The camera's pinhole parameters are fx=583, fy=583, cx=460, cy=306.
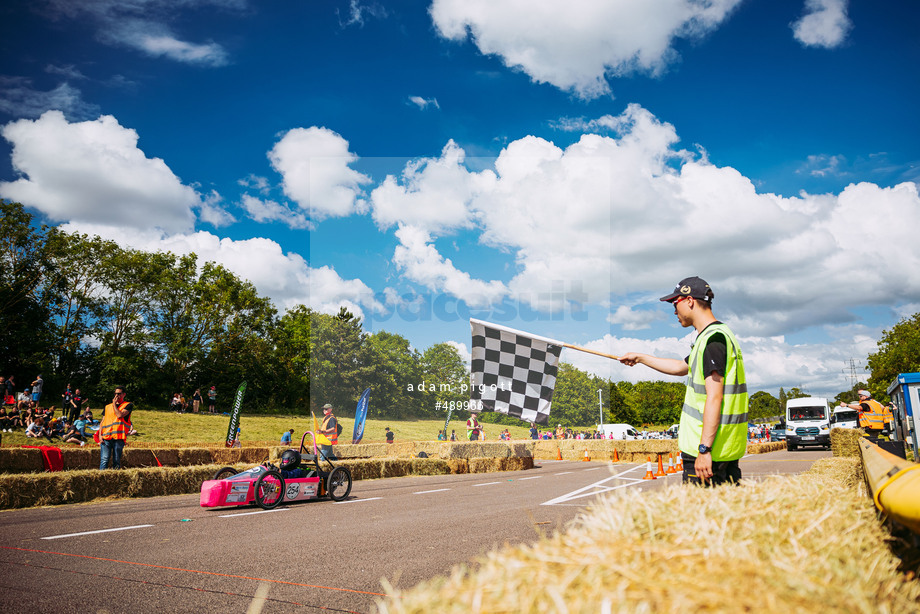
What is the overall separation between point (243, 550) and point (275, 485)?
3578 mm

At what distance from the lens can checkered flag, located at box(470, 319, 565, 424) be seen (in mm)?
6215

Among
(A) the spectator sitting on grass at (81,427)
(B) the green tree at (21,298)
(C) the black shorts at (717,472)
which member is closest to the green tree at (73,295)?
(B) the green tree at (21,298)

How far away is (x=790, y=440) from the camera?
29859 mm

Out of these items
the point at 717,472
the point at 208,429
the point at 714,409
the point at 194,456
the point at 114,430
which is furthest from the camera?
the point at 208,429

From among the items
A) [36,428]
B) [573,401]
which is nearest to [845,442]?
[36,428]

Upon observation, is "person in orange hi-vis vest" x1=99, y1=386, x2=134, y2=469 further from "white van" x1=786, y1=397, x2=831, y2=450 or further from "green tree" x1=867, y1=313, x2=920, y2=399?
"green tree" x1=867, y1=313, x2=920, y2=399

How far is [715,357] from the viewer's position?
335 centimetres

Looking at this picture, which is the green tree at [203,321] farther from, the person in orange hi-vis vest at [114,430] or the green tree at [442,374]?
the person in orange hi-vis vest at [114,430]

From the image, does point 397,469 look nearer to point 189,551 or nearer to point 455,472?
point 455,472

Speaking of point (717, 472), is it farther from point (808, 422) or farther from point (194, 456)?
point (808, 422)

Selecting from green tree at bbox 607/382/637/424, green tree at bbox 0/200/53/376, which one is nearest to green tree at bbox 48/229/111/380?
green tree at bbox 0/200/53/376

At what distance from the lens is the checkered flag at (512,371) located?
621cm

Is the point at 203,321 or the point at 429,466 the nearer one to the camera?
the point at 429,466

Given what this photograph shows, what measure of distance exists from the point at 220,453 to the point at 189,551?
14198mm
